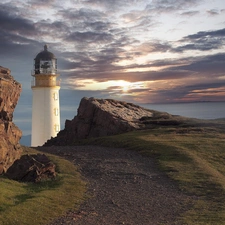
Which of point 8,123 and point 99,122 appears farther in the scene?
point 99,122

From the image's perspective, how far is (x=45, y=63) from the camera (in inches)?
2142

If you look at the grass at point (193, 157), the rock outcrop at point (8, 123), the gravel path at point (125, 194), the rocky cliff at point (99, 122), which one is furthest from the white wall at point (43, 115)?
the rock outcrop at point (8, 123)

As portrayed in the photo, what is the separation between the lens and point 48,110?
175 ft

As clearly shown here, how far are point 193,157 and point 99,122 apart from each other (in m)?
20.7

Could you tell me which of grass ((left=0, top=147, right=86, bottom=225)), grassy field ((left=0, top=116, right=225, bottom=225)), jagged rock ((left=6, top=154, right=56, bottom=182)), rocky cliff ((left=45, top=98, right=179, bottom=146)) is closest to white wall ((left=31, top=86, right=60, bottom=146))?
rocky cliff ((left=45, top=98, right=179, bottom=146))

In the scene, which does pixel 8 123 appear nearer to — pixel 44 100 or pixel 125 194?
pixel 125 194

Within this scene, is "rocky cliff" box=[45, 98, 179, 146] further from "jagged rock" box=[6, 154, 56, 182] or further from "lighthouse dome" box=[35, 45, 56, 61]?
"jagged rock" box=[6, 154, 56, 182]

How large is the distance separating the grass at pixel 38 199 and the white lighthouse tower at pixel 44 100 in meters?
28.8

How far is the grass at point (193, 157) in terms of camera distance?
19141 millimetres

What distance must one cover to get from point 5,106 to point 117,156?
36.1ft

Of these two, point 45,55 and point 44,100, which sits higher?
point 45,55

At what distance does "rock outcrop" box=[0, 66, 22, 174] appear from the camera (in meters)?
24.7

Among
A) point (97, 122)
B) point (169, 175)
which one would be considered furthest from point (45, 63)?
point (169, 175)

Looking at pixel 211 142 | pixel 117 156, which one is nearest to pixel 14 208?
pixel 117 156
